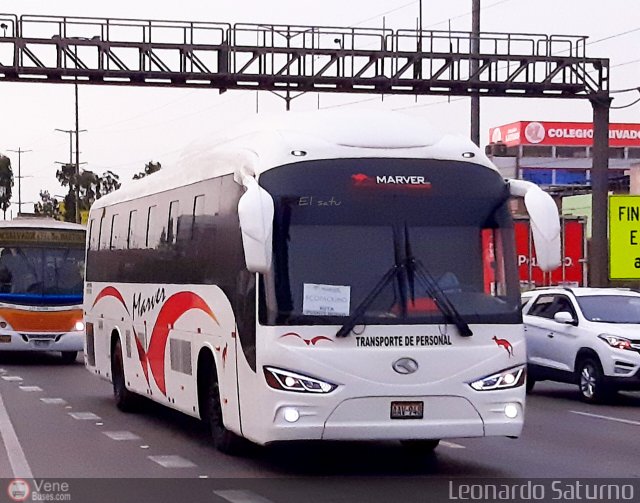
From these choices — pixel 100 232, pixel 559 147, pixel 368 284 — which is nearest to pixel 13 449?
pixel 368 284

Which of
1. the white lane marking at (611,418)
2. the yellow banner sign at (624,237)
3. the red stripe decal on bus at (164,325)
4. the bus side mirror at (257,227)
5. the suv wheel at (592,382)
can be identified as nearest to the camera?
the bus side mirror at (257,227)

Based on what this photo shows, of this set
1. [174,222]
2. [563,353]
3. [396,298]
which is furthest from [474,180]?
[563,353]

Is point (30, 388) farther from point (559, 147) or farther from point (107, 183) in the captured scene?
point (559, 147)

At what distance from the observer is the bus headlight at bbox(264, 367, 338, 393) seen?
35.9 ft

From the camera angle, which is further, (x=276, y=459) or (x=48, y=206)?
(x=48, y=206)

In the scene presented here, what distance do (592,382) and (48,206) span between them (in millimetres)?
104497

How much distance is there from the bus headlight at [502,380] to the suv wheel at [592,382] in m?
8.21

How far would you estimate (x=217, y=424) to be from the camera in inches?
513

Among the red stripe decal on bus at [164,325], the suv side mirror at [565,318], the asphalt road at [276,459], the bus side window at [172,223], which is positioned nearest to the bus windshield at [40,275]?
the asphalt road at [276,459]

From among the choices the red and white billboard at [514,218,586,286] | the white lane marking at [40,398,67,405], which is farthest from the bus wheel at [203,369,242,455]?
the red and white billboard at [514,218,586,286]

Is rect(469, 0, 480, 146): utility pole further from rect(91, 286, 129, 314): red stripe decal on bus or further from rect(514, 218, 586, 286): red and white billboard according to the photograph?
rect(91, 286, 129, 314): red stripe decal on bus

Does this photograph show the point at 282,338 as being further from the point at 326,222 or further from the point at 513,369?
the point at 513,369

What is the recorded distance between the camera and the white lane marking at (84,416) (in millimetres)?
16791

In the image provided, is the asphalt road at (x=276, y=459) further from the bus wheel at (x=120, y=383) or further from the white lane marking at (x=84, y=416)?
the bus wheel at (x=120, y=383)
